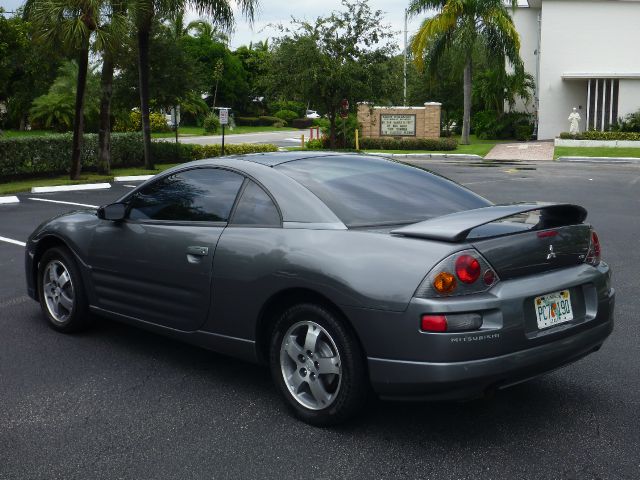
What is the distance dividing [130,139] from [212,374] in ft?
66.9

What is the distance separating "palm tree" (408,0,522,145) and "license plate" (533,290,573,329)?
3365 centimetres

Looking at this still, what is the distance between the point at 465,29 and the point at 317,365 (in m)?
34.7

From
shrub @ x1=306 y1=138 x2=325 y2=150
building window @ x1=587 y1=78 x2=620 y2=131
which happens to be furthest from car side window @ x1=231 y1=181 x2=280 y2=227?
building window @ x1=587 y1=78 x2=620 y2=131

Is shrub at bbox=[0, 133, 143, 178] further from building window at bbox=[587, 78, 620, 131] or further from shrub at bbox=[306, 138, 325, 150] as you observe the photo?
building window at bbox=[587, 78, 620, 131]

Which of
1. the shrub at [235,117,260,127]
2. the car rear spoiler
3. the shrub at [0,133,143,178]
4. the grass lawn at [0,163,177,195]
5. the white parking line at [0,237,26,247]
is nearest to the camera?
the car rear spoiler

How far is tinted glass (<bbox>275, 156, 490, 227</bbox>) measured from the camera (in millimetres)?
4500

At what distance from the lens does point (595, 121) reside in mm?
41062

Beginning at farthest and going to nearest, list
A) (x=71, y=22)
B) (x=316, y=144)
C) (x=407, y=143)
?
(x=316, y=144), (x=407, y=143), (x=71, y=22)

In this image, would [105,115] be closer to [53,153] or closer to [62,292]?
[53,153]

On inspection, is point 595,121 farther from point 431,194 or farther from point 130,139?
point 431,194

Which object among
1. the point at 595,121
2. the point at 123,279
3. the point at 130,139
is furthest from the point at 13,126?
the point at 123,279

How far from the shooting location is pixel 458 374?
3.72m

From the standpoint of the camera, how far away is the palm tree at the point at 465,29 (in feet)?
119

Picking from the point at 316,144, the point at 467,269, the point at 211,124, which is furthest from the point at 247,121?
the point at 467,269
